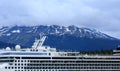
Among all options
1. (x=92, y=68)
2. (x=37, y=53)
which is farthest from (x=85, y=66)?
(x=37, y=53)

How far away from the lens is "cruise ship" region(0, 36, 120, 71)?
11738 centimetres

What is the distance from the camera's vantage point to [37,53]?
11844 centimetres

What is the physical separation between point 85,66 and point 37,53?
10938 mm

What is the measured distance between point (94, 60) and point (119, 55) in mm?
6967

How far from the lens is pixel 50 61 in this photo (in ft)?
389

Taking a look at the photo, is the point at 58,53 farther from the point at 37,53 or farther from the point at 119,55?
the point at 119,55

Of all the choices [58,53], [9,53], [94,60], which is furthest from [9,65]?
[94,60]

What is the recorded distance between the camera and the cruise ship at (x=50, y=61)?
117375 millimetres

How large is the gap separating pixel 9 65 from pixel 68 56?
13.0 metres

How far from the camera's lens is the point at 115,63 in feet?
395

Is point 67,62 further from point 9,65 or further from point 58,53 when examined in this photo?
point 9,65

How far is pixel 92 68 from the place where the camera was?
120 meters

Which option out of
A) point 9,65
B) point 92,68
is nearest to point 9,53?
point 9,65

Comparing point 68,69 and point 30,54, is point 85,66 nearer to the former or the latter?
point 68,69
